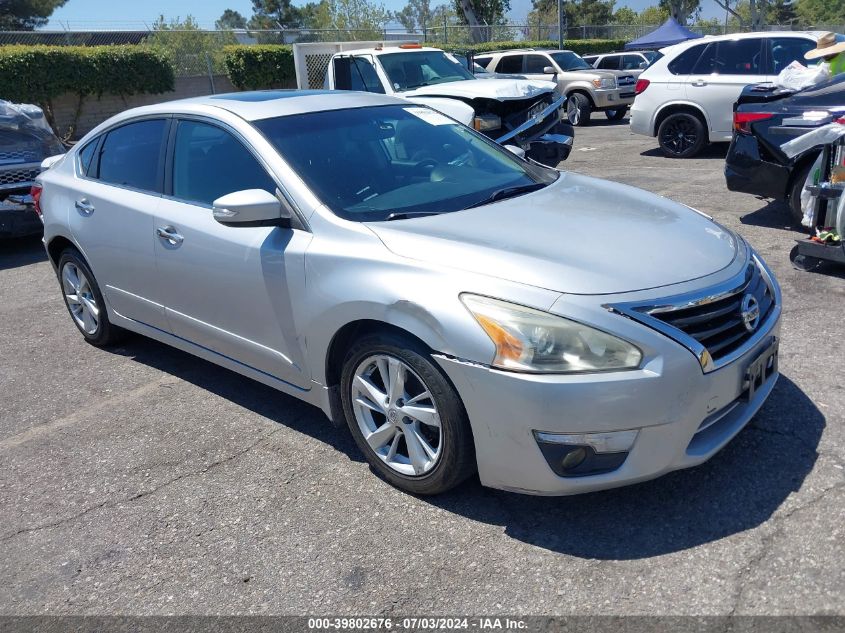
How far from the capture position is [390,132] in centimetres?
427

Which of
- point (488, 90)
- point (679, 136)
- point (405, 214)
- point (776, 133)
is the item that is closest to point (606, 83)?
point (679, 136)

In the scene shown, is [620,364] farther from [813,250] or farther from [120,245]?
[813,250]

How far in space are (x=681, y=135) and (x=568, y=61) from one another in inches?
325

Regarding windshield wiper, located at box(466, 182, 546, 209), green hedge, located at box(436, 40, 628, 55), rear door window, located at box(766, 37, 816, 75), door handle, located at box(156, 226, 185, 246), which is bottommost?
door handle, located at box(156, 226, 185, 246)

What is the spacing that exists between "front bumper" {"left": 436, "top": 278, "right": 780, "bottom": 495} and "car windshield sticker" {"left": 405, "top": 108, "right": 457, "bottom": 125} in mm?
2078

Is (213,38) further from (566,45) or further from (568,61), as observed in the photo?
(566,45)

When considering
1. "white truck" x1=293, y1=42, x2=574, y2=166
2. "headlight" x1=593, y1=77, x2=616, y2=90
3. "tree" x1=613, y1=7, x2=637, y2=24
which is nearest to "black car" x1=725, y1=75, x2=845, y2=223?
"white truck" x1=293, y1=42, x2=574, y2=166

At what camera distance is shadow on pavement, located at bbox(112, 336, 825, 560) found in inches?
116

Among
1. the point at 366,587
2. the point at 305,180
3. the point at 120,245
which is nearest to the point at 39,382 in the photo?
the point at 120,245

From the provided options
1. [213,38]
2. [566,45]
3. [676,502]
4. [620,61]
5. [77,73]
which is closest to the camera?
[676,502]

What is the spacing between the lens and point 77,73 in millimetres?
17844

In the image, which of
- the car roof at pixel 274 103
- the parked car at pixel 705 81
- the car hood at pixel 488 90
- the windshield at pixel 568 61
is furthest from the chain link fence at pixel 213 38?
the car roof at pixel 274 103

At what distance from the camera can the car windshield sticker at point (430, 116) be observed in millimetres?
4548

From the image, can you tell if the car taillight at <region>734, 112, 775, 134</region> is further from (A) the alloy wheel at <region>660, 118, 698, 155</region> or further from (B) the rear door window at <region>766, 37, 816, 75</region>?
(B) the rear door window at <region>766, 37, 816, 75</region>
